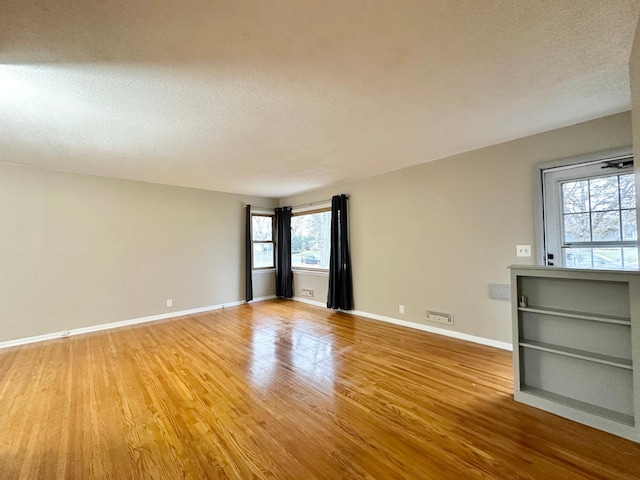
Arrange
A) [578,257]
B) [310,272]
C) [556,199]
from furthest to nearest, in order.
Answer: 1. [310,272]
2. [556,199]
3. [578,257]

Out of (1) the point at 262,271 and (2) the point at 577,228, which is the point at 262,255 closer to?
(1) the point at 262,271

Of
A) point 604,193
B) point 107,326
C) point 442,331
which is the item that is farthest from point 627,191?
point 107,326

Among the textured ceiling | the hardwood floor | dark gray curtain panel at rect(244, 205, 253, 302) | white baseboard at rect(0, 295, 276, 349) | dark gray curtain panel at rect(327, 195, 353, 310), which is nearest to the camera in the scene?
the textured ceiling

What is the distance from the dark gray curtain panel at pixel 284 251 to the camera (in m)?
6.41

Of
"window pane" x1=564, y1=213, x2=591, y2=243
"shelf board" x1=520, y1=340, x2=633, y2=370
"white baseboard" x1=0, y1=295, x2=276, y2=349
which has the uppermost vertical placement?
"window pane" x1=564, y1=213, x2=591, y2=243

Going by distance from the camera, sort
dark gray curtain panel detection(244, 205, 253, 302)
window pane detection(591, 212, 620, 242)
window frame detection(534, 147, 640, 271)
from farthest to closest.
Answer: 1. dark gray curtain panel detection(244, 205, 253, 302)
2. window frame detection(534, 147, 640, 271)
3. window pane detection(591, 212, 620, 242)

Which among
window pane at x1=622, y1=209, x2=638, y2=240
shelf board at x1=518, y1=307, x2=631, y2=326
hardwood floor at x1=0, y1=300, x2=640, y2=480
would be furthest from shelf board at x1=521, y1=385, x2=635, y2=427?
window pane at x1=622, y1=209, x2=638, y2=240

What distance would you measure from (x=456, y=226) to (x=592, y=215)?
1.30 m

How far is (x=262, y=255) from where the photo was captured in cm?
652

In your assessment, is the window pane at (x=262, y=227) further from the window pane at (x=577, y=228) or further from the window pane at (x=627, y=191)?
the window pane at (x=627, y=191)

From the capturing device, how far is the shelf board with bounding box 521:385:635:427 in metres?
1.80

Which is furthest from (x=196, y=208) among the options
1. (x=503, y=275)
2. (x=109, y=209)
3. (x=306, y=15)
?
(x=503, y=275)

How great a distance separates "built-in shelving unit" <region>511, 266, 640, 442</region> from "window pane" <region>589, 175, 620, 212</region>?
118cm

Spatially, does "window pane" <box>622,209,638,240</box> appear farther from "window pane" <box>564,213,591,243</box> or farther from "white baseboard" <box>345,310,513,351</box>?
"white baseboard" <box>345,310,513,351</box>
